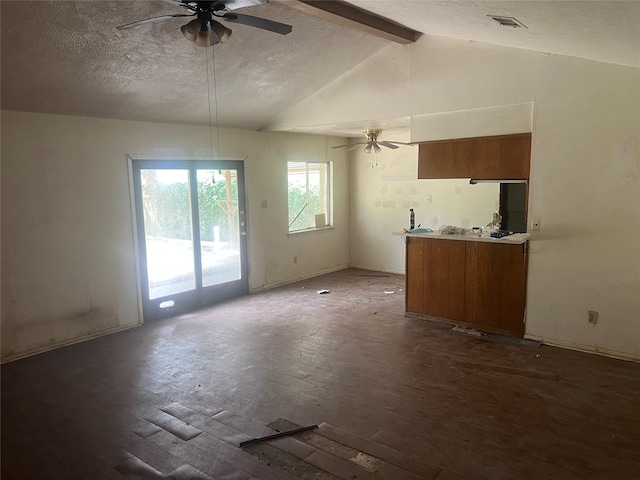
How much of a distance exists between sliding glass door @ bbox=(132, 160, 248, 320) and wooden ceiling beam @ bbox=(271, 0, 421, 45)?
2663 millimetres

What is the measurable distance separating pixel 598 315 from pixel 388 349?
2.00 metres

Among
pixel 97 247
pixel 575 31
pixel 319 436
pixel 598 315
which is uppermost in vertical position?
pixel 575 31

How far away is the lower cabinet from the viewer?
15.2 ft

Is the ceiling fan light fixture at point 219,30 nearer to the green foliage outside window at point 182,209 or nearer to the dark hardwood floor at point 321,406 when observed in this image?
the dark hardwood floor at point 321,406

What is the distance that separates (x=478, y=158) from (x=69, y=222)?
444 cm

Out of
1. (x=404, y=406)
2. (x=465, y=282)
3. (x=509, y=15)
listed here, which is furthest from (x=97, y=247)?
(x=509, y=15)

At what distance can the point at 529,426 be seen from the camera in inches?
118

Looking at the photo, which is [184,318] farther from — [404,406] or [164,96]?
[404,406]

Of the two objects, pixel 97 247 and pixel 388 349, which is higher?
pixel 97 247

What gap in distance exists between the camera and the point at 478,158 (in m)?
4.90

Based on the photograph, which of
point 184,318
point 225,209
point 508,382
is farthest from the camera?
point 225,209

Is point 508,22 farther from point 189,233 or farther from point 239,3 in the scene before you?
point 189,233

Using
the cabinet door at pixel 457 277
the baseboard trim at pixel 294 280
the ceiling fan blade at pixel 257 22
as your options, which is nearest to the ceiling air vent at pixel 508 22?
the ceiling fan blade at pixel 257 22

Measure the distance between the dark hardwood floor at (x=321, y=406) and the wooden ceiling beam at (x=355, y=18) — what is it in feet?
10.0
